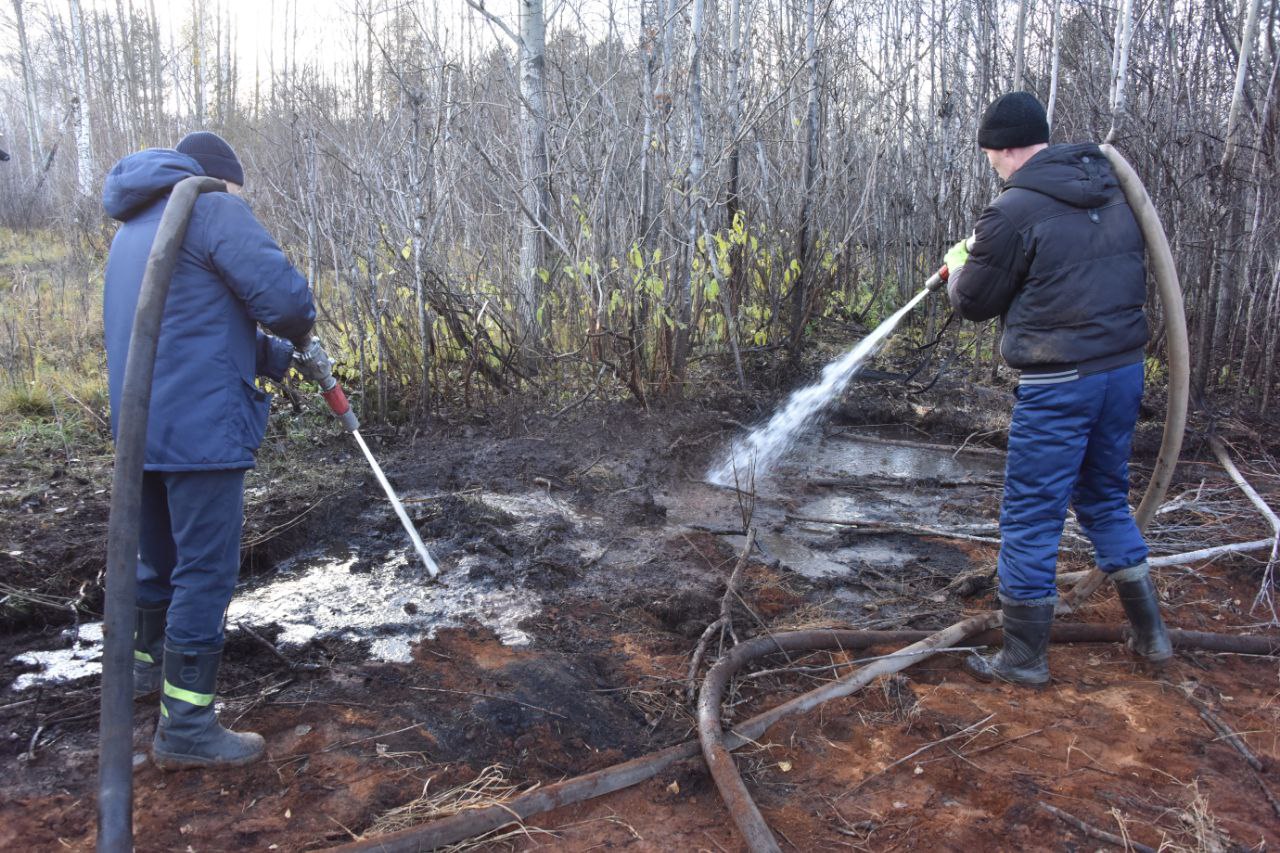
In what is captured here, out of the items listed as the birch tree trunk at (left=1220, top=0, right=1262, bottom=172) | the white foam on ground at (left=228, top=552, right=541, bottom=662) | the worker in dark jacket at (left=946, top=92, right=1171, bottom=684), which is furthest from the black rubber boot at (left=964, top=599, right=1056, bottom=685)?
the birch tree trunk at (left=1220, top=0, right=1262, bottom=172)

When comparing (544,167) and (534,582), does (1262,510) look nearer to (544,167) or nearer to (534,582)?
(534,582)

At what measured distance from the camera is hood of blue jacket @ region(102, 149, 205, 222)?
2676 millimetres

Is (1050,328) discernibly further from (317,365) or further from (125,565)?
(125,565)

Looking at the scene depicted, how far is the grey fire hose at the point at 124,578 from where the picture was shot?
2.08 metres

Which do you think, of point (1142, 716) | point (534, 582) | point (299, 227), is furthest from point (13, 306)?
point (1142, 716)

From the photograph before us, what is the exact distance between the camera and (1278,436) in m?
6.60

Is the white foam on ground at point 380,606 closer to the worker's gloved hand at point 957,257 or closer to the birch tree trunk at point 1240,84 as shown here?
the worker's gloved hand at point 957,257

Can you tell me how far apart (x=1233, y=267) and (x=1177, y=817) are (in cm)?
659

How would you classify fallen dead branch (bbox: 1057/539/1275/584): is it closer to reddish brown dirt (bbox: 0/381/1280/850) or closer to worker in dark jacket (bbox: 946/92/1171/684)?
reddish brown dirt (bbox: 0/381/1280/850)

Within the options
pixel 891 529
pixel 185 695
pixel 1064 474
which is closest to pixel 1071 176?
pixel 1064 474

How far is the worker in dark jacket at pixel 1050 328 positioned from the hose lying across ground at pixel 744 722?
382mm

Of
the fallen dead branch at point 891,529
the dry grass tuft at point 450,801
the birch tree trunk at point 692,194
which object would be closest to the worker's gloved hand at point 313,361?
the dry grass tuft at point 450,801

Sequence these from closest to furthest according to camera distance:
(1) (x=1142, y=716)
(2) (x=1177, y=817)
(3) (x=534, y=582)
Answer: (2) (x=1177, y=817), (1) (x=1142, y=716), (3) (x=534, y=582)

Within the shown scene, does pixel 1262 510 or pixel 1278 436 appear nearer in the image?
pixel 1262 510
